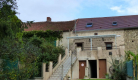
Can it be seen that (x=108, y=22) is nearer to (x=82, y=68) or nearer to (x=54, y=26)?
(x=54, y=26)

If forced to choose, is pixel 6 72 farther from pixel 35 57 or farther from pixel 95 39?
pixel 95 39

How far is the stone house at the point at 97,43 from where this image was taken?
22.8 m

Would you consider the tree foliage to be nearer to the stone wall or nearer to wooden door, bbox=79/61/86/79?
wooden door, bbox=79/61/86/79

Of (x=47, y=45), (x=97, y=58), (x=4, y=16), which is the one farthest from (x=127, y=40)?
(x=4, y=16)

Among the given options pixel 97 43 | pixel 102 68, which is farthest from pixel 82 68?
pixel 97 43

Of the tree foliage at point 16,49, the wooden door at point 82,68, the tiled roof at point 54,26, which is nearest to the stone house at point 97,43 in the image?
the wooden door at point 82,68

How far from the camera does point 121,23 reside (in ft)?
91.2

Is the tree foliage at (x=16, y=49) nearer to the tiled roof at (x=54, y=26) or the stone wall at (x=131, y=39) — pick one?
the tiled roof at (x=54, y=26)

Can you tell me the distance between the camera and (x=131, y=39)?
2642 centimetres

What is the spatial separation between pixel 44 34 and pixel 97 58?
919 cm

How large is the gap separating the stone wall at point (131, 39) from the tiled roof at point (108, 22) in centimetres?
81

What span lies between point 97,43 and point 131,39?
4571 mm

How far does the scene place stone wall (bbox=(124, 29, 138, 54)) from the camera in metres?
26.2

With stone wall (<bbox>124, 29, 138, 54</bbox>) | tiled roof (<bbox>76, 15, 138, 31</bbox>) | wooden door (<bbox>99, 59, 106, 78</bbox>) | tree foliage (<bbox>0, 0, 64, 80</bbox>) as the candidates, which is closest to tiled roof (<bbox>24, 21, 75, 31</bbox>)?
tiled roof (<bbox>76, 15, 138, 31</bbox>)
